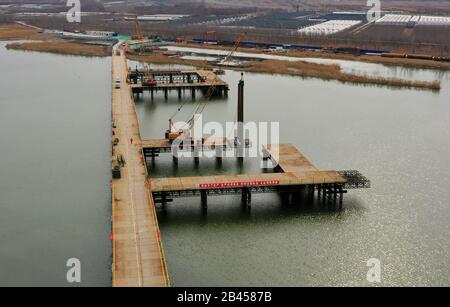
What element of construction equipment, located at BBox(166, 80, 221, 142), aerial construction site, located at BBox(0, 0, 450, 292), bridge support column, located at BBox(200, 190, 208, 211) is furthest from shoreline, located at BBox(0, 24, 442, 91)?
bridge support column, located at BBox(200, 190, 208, 211)

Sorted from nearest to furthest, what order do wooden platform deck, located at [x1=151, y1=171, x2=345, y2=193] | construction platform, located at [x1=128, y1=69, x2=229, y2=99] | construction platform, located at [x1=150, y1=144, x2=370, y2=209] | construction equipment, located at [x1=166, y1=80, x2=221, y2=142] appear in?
wooden platform deck, located at [x1=151, y1=171, x2=345, y2=193], construction platform, located at [x1=150, y1=144, x2=370, y2=209], construction equipment, located at [x1=166, y1=80, x2=221, y2=142], construction platform, located at [x1=128, y1=69, x2=229, y2=99]

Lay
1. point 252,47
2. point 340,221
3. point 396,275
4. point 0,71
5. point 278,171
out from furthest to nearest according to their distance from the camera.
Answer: point 252,47, point 0,71, point 278,171, point 340,221, point 396,275

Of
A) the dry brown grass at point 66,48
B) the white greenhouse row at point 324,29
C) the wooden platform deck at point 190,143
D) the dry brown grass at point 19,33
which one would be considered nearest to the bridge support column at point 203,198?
the wooden platform deck at point 190,143

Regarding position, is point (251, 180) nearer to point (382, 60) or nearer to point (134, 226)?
point (134, 226)

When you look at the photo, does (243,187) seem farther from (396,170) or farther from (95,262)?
(396,170)

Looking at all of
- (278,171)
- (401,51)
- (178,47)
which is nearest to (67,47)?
(178,47)

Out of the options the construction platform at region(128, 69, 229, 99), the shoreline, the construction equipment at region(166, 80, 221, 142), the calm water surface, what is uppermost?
the shoreline

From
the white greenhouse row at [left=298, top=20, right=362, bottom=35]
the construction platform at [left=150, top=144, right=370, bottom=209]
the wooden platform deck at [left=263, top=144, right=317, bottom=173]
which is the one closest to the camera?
the construction platform at [left=150, top=144, right=370, bottom=209]

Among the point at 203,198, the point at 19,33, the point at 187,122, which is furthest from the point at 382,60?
the point at 19,33

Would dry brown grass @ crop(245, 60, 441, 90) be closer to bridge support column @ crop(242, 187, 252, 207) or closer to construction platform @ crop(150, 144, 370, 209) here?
construction platform @ crop(150, 144, 370, 209)
